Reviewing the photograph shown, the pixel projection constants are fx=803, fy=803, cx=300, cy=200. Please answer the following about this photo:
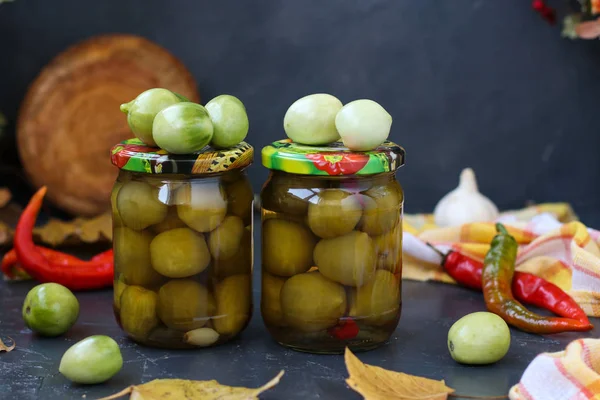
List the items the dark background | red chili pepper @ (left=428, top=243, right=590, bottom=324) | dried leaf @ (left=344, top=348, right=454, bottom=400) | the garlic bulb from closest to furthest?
dried leaf @ (left=344, top=348, right=454, bottom=400) < red chili pepper @ (left=428, top=243, right=590, bottom=324) < the garlic bulb < the dark background

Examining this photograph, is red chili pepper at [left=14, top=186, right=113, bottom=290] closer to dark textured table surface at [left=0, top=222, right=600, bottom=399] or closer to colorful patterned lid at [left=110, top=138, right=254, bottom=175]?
dark textured table surface at [left=0, top=222, right=600, bottom=399]

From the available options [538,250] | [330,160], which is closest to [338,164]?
[330,160]

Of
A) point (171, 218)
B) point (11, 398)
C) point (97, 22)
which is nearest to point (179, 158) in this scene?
point (171, 218)

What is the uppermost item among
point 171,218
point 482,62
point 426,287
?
point 482,62

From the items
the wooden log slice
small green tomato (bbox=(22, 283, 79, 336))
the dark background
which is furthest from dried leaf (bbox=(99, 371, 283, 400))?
the dark background

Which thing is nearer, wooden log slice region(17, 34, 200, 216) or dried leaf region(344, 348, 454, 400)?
dried leaf region(344, 348, 454, 400)

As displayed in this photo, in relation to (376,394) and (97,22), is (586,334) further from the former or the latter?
(97,22)
